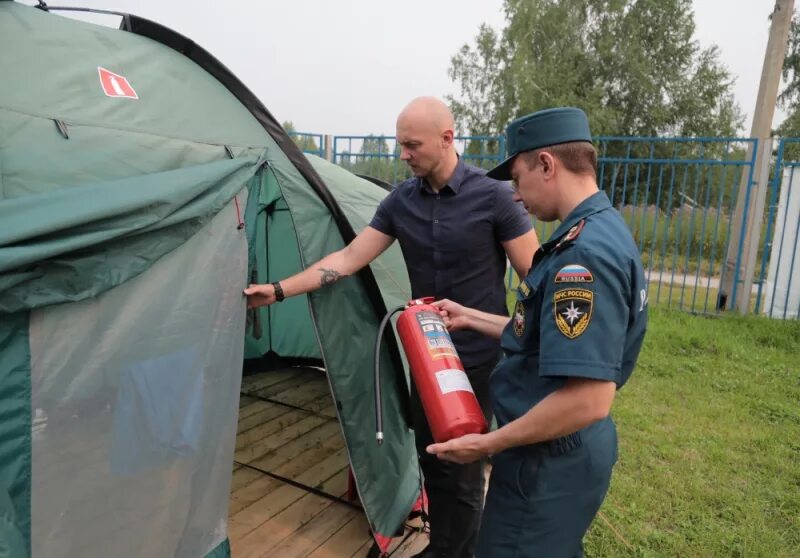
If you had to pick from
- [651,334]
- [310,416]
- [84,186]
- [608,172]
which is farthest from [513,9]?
[84,186]

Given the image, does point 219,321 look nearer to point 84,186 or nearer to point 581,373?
point 84,186

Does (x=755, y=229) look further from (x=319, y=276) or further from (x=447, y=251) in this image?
(x=319, y=276)

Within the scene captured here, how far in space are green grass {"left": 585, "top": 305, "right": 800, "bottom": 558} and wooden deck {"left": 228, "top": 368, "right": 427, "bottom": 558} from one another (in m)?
1.18

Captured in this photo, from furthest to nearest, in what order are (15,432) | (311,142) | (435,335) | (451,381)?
1. (311,142)
2. (435,335)
3. (451,381)
4. (15,432)

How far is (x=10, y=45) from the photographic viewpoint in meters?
1.85

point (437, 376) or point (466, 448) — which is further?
point (437, 376)

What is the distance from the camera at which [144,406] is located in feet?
5.67

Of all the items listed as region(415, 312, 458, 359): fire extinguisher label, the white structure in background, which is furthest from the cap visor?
the white structure in background

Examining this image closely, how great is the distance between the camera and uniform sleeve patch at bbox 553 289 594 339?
1.25 meters

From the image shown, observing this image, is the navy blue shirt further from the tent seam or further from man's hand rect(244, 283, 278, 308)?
the tent seam

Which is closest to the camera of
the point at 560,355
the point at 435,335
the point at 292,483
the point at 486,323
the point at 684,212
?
the point at 560,355

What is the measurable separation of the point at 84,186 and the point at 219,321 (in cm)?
63

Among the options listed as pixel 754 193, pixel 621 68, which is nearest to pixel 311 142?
pixel 754 193

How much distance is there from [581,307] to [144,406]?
→ 53.0 inches
